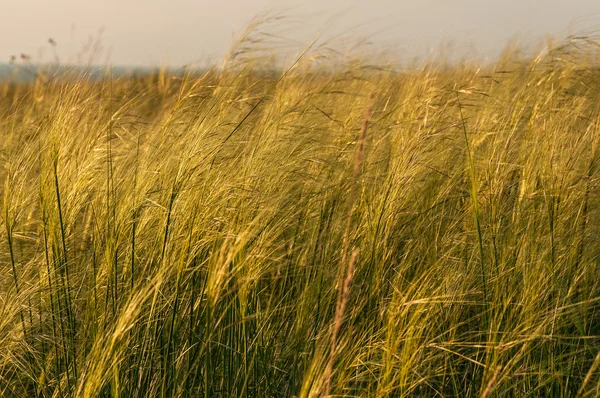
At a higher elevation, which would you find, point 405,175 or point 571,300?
point 405,175

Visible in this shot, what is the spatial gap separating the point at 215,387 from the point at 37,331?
584 millimetres

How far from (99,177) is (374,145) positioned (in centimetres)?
98

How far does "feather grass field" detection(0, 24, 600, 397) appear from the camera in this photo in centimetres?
154

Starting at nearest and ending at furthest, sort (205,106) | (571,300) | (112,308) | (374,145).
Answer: (112,308), (571,300), (205,106), (374,145)

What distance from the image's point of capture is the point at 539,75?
9.12ft

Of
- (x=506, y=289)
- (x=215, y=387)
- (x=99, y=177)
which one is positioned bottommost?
(x=215, y=387)

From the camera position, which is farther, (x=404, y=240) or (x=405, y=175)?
(x=404, y=240)

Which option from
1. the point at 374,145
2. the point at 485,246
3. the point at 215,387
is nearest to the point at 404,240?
the point at 485,246

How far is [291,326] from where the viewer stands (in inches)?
71.0

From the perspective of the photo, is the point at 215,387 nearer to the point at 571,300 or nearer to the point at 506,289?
the point at 506,289

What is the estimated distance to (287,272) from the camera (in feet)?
5.65

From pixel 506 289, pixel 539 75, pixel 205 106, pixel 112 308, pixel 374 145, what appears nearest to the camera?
pixel 112 308

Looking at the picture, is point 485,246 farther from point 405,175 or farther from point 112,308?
point 112,308

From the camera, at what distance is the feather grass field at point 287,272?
154 centimetres
